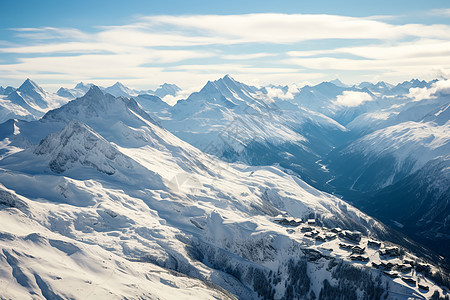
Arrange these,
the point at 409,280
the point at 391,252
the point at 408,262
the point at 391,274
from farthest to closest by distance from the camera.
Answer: the point at 391,252
the point at 408,262
the point at 391,274
the point at 409,280

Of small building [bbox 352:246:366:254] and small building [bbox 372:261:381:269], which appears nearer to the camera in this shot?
small building [bbox 372:261:381:269]

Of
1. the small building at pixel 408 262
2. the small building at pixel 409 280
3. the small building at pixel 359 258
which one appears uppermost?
the small building at pixel 359 258

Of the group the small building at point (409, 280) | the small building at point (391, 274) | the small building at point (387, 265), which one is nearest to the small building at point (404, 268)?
the small building at point (387, 265)

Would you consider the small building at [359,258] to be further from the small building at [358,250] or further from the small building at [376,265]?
the small building at [358,250]

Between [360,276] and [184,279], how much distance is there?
277 ft

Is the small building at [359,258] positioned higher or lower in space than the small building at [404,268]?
higher

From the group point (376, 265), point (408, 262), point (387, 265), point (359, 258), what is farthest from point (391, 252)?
point (359, 258)

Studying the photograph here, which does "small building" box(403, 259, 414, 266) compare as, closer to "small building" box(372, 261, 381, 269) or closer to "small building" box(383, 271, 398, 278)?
"small building" box(383, 271, 398, 278)

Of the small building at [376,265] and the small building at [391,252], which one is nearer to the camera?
the small building at [376,265]

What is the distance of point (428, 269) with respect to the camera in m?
175

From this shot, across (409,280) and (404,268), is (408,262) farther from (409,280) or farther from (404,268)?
(409,280)

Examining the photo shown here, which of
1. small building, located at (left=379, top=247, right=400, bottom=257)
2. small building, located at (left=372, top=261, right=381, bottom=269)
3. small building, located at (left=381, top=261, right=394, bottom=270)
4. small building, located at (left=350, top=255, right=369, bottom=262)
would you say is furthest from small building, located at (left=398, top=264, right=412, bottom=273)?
small building, located at (left=350, top=255, right=369, bottom=262)

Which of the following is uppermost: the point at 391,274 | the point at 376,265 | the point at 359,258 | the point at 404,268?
the point at 359,258

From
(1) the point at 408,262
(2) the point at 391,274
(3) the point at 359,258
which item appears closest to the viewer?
(2) the point at 391,274
